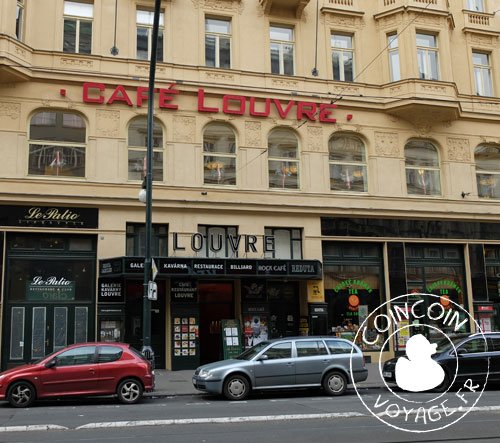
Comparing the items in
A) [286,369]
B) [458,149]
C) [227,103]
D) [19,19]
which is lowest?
[286,369]

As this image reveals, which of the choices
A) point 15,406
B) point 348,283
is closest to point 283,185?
point 348,283

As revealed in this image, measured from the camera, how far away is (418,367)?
7.20 metres

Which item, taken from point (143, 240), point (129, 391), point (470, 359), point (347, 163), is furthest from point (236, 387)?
point (347, 163)

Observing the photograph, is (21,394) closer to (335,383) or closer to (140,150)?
(335,383)

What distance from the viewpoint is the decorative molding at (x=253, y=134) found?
74.4 feet

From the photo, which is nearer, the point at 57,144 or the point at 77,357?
the point at 77,357

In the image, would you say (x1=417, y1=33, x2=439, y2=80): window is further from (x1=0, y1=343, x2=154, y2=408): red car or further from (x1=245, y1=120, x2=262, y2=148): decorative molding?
(x1=0, y1=343, x2=154, y2=408): red car

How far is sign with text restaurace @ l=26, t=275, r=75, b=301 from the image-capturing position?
64.1 ft

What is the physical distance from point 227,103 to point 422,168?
29.8ft

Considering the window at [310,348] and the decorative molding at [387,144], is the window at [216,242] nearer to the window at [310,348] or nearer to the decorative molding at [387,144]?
the window at [310,348]

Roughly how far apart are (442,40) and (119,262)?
17.0 metres

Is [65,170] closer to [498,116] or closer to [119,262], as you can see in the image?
[119,262]

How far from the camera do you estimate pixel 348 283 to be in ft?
75.1

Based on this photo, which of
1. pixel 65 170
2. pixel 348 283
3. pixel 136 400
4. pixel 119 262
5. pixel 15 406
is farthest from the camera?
pixel 348 283
